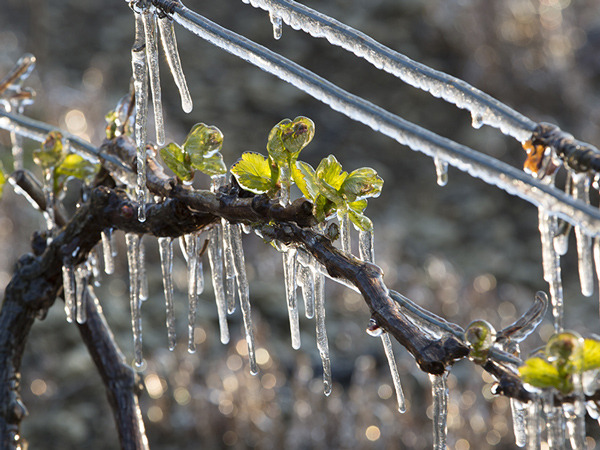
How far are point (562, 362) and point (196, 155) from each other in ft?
1.04

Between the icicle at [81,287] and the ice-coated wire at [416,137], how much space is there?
0.97 feet

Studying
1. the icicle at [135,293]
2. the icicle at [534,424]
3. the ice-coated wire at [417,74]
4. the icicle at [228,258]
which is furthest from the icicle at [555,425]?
the icicle at [135,293]

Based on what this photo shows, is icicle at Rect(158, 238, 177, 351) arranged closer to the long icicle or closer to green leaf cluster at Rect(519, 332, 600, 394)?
the long icicle

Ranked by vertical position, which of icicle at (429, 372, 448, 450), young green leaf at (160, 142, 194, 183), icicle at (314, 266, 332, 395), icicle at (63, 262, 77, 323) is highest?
young green leaf at (160, 142, 194, 183)

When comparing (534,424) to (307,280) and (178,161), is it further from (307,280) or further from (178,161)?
(178,161)

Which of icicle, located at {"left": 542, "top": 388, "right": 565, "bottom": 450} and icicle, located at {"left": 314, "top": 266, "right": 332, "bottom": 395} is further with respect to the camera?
icicle, located at {"left": 314, "top": 266, "right": 332, "bottom": 395}

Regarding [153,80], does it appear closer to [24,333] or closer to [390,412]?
[24,333]

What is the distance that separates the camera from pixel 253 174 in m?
0.51

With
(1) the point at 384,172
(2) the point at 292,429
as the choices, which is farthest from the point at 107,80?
(2) the point at 292,429

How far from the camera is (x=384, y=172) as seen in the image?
14.8 feet

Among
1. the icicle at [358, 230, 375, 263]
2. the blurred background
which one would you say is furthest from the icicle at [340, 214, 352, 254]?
the blurred background

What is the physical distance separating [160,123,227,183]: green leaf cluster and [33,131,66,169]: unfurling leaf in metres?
0.21

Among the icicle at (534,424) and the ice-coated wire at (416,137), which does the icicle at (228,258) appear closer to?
the ice-coated wire at (416,137)

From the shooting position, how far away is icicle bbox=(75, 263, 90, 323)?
0.71 meters
